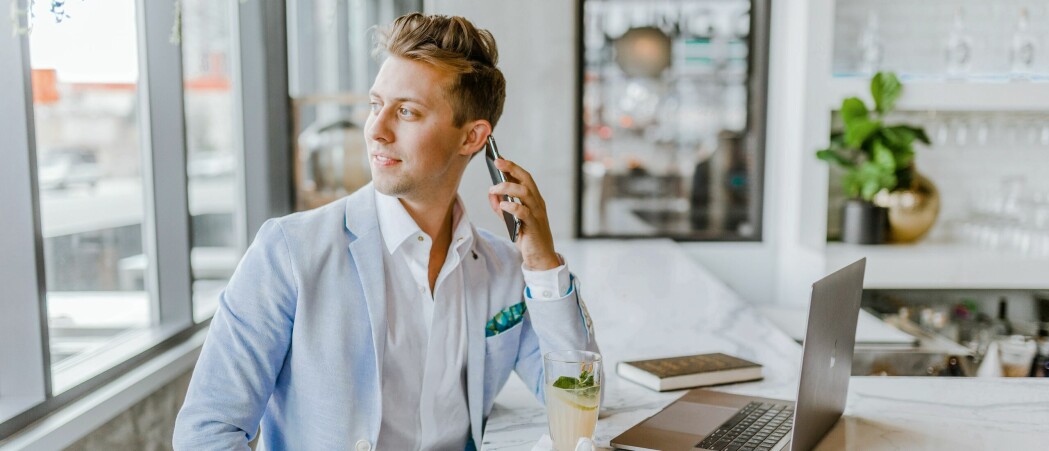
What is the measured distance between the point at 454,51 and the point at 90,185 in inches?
64.4

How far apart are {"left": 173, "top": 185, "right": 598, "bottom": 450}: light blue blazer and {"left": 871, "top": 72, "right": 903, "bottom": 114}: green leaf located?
8.51ft

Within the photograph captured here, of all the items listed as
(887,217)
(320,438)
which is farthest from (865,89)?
(320,438)

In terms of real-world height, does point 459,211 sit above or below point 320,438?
above

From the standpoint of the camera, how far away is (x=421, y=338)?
149 centimetres

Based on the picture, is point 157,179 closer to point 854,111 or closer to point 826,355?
point 826,355

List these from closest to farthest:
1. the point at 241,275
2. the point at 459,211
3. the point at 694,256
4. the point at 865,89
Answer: the point at 241,275, the point at 459,211, the point at 865,89, the point at 694,256

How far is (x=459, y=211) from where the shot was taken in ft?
5.26

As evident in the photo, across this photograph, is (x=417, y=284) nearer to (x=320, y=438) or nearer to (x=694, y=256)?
(x=320, y=438)

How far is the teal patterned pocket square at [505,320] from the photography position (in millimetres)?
1549

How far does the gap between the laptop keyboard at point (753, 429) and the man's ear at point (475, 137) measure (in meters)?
0.63

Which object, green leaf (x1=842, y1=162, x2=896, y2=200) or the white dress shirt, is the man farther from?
green leaf (x1=842, y1=162, x2=896, y2=200)

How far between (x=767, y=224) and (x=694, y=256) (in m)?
0.39

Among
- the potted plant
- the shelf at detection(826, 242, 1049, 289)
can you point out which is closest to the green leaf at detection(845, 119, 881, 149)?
the potted plant

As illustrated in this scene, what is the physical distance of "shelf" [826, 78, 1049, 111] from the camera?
12.0 ft
